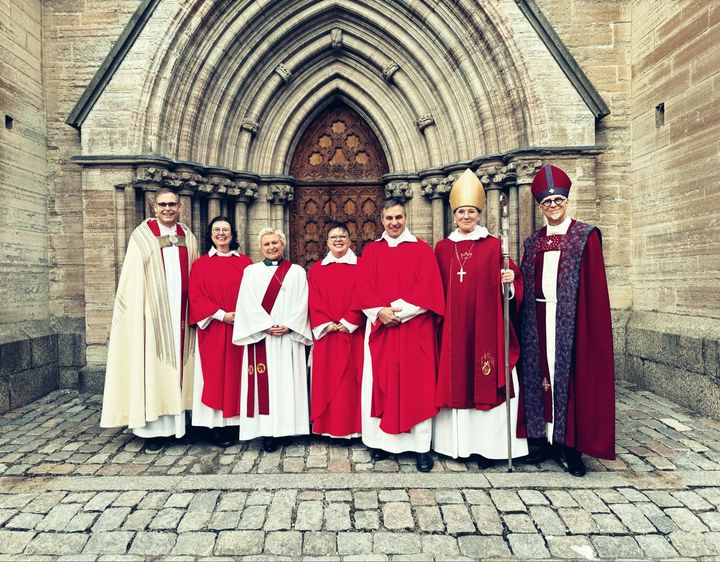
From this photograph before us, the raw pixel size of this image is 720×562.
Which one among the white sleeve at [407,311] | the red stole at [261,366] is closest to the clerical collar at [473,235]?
the white sleeve at [407,311]

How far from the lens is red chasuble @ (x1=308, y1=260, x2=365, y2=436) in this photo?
3.80 m

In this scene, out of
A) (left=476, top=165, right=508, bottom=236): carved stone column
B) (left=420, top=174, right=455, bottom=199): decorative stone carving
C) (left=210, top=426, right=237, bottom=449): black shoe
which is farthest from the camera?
(left=420, top=174, right=455, bottom=199): decorative stone carving

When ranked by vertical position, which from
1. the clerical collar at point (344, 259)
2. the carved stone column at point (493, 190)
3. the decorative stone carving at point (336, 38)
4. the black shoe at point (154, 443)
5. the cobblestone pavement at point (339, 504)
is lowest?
the cobblestone pavement at point (339, 504)

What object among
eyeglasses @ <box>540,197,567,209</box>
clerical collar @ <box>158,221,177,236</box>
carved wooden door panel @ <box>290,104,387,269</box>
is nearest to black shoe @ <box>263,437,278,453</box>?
clerical collar @ <box>158,221,177,236</box>

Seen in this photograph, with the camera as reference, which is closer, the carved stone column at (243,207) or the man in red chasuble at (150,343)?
the man in red chasuble at (150,343)

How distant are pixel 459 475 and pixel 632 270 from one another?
4.01 metres

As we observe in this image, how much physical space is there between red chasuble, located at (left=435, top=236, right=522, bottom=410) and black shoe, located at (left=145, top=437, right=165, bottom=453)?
243 centimetres

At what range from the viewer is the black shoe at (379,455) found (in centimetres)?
357

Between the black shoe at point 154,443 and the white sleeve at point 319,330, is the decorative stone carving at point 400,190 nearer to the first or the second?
the white sleeve at point 319,330

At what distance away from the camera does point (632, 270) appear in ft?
18.8

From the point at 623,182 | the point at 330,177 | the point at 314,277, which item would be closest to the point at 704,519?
the point at 314,277

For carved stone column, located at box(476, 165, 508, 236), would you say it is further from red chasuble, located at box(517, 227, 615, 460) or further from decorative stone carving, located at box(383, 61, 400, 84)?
red chasuble, located at box(517, 227, 615, 460)

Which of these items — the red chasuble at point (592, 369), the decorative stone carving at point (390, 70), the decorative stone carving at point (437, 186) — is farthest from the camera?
the decorative stone carving at point (390, 70)

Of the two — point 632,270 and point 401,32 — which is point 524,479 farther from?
point 401,32
